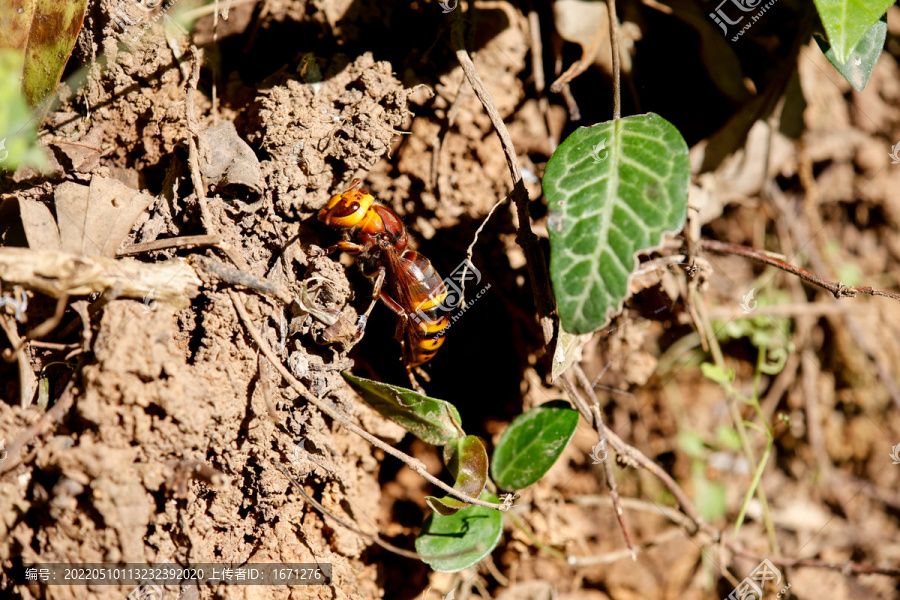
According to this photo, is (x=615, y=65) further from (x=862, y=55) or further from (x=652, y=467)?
(x=652, y=467)

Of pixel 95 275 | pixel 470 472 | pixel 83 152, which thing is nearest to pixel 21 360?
pixel 95 275

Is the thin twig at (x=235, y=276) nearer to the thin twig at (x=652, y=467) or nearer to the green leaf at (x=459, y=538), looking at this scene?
the green leaf at (x=459, y=538)

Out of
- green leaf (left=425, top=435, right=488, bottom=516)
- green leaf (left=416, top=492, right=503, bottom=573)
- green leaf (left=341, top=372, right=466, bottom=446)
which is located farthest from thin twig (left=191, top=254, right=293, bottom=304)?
green leaf (left=416, top=492, right=503, bottom=573)

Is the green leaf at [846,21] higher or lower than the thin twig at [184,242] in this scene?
higher

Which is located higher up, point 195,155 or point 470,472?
point 195,155

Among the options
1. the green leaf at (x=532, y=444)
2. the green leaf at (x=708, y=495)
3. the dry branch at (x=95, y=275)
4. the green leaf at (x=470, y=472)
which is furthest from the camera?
the green leaf at (x=708, y=495)

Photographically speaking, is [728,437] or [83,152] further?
[728,437]

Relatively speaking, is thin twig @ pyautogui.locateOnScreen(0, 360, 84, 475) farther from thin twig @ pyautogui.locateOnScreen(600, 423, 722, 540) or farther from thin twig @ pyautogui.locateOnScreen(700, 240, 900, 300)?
thin twig @ pyautogui.locateOnScreen(700, 240, 900, 300)

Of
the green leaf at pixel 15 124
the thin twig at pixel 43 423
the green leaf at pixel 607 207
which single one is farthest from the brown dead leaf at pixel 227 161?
the green leaf at pixel 607 207
